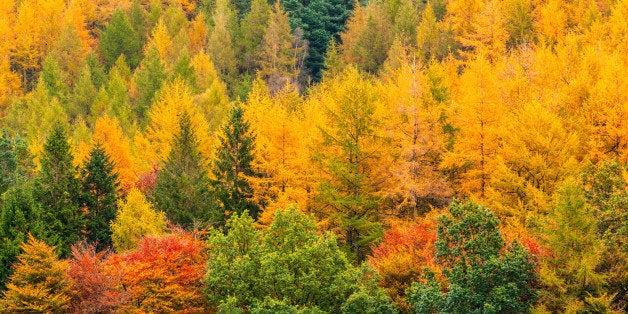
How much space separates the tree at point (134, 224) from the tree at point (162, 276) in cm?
446

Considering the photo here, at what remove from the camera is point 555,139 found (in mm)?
33719

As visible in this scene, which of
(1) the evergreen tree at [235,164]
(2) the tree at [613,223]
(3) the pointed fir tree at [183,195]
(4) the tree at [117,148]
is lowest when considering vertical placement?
(4) the tree at [117,148]

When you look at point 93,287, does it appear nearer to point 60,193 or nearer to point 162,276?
point 162,276

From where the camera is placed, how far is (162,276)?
30.4 m

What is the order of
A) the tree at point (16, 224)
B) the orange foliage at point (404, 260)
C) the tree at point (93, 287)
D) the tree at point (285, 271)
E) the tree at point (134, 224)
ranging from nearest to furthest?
the tree at point (285, 271), the tree at point (93, 287), the orange foliage at point (404, 260), the tree at point (16, 224), the tree at point (134, 224)

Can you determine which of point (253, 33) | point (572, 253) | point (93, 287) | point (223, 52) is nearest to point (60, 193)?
point (93, 287)

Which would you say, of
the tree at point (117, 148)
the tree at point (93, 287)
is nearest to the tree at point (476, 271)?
the tree at point (93, 287)

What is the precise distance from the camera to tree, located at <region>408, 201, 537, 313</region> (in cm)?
2608

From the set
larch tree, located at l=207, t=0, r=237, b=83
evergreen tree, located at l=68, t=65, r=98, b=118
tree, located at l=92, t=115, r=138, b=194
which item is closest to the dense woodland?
tree, located at l=92, t=115, r=138, b=194

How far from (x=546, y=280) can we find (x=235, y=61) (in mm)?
61820


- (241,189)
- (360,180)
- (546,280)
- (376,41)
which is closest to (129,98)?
Answer: (376,41)

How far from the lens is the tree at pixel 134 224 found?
1460 inches

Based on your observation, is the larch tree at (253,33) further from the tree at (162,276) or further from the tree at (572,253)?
the tree at (572,253)

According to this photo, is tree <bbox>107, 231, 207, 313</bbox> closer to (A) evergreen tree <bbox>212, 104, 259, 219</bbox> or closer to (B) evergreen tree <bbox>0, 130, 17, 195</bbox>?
(A) evergreen tree <bbox>212, 104, 259, 219</bbox>
